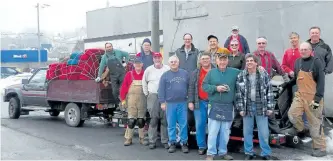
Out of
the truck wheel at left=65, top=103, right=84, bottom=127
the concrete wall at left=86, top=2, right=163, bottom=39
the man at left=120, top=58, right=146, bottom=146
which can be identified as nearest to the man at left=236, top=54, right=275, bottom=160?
the man at left=120, top=58, right=146, bottom=146

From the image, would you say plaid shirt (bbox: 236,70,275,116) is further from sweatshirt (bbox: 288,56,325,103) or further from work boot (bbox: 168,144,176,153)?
work boot (bbox: 168,144,176,153)

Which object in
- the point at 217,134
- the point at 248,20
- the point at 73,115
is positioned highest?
the point at 248,20

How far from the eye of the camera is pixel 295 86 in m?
7.08

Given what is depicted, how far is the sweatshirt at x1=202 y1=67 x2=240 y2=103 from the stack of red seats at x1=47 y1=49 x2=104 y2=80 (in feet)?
13.8

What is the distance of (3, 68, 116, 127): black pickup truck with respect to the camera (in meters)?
9.74

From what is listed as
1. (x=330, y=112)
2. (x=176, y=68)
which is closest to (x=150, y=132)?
(x=176, y=68)

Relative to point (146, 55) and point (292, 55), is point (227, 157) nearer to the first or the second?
point (292, 55)

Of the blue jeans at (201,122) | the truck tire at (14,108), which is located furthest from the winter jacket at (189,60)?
the truck tire at (14,108)

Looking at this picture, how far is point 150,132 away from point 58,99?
384cm

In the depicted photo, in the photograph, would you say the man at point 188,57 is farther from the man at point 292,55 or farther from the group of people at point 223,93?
the man at point 292,55

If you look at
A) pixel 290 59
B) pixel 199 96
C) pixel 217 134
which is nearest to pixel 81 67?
pixel 199 96

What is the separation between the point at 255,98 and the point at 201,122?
1084mm

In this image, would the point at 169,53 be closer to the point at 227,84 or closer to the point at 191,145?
the point at 191,145

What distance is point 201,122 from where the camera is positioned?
22.7 feet
